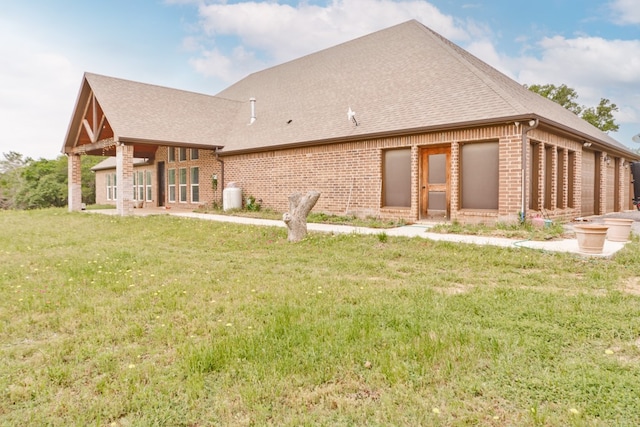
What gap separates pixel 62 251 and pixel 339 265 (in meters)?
5.83

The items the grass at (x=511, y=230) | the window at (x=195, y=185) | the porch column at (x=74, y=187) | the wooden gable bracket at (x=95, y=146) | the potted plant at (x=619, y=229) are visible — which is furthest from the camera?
the window at (x=195, y=185)

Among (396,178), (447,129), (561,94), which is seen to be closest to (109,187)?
(396,178)

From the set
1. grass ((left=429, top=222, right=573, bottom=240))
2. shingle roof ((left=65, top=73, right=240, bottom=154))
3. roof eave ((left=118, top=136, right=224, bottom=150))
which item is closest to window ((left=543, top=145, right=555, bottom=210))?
grass ((left=429, top=222, right=573, bottom=240))

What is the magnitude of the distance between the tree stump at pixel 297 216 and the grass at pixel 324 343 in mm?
2348

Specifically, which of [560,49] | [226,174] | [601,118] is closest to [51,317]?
[226,174]

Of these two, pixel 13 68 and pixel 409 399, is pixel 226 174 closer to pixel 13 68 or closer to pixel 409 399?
pixel 409 399

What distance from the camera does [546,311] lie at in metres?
3.93

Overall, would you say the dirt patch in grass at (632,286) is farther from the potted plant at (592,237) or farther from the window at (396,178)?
the window at (396,178)

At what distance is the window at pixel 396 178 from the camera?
12008 millimetres

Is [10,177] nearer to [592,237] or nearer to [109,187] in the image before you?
[109,187]

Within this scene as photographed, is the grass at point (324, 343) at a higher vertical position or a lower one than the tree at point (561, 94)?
lower

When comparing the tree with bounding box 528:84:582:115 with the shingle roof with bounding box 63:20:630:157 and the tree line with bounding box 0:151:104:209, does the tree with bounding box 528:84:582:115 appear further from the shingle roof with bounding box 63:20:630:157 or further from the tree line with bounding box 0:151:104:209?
the tree line with bounding box 0:151:104:209

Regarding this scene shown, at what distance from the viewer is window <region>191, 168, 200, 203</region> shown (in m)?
19.5

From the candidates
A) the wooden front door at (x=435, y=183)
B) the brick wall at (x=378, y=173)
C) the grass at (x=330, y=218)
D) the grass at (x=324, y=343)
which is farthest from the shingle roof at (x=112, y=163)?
the grass at (x=324, y=343)
